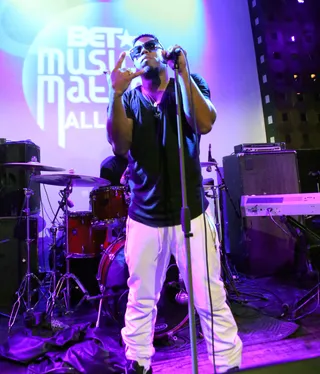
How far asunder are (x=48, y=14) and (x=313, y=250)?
4.48 metres

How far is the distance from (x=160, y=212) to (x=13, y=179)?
2395mm

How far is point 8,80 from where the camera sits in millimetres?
4172

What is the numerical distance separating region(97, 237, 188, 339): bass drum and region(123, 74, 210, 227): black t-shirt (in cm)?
102

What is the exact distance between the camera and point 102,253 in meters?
3.11

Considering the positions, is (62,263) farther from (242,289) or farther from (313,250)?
(313,250)

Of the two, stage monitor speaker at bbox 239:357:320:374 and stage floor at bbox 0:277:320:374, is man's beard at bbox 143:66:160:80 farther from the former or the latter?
stage floor at bbox 0:277:320:374

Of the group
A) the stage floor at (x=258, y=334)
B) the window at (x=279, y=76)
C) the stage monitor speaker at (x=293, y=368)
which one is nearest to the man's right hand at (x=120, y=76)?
the stage monitor speaker at (x=293, y=368)

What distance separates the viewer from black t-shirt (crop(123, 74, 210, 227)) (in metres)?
1.52

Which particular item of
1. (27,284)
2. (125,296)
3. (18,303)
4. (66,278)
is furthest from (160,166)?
(18,303)

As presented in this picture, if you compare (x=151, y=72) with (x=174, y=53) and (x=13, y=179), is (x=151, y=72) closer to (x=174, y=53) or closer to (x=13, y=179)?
(x=174, y=53)

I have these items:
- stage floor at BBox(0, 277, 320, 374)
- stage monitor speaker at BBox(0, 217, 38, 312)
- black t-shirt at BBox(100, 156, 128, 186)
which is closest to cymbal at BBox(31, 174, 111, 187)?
stage monitor speaker at BBox(0, 217, 38, 312)

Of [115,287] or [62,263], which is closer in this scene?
[115,287]

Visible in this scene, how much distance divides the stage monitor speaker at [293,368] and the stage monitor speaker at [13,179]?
293 centimetres

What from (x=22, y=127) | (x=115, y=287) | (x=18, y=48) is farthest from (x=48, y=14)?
(x=115, y=287)
